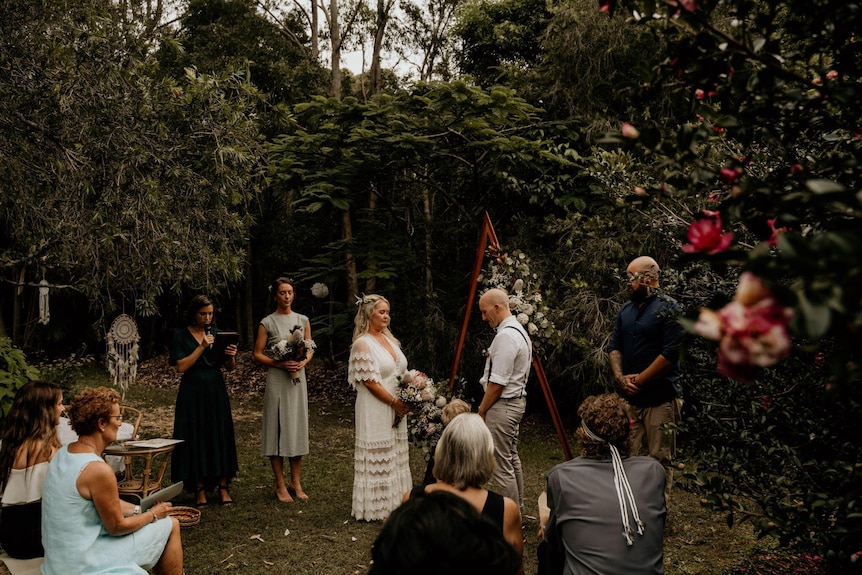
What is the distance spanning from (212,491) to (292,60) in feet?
37.6

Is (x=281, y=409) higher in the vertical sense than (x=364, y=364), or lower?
lower

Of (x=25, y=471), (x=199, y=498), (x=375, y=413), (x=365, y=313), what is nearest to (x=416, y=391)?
(x=375, y=413)

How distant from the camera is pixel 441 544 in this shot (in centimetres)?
141

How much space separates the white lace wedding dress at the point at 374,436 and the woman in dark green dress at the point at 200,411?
1.25 m

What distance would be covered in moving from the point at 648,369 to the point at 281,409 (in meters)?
3.08

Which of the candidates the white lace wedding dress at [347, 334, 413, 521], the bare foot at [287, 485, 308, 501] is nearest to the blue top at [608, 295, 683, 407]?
the white lace wedding dress at [347, 334, 413, 521]

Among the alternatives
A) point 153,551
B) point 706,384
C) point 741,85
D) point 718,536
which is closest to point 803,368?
point 706,384

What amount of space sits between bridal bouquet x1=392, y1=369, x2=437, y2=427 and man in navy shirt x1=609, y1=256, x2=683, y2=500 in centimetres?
144

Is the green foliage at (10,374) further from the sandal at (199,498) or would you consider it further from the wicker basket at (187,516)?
the sandal at (199,498)

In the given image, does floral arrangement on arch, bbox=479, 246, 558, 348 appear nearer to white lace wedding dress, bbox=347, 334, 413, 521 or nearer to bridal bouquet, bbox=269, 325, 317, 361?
white lace wedding dress, bbox=347, 334, 413, 521

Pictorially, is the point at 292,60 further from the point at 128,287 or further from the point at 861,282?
the point at 861,282

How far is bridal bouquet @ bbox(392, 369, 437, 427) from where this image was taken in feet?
16.8

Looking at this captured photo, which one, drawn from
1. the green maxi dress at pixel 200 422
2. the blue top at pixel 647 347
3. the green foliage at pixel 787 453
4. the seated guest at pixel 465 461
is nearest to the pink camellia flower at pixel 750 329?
the green foliage at pixel 787 453

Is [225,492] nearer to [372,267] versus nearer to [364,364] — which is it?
[364,364]
